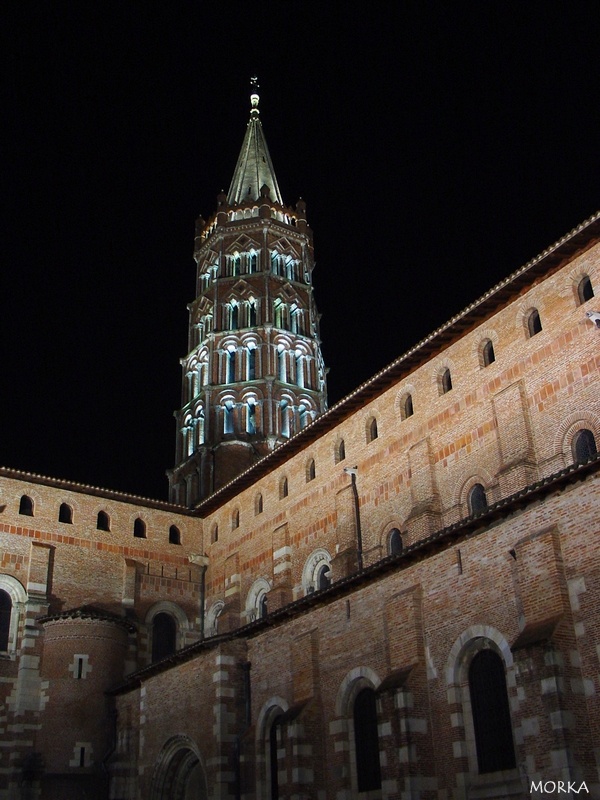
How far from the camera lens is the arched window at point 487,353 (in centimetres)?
2597

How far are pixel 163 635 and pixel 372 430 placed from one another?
502 inches

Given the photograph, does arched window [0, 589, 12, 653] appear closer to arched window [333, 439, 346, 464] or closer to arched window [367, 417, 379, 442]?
arched window [333, 439, 346, 464]

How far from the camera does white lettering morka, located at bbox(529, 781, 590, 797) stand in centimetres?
1572

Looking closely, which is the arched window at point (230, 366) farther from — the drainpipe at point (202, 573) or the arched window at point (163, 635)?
the arched window at point (163, 635)

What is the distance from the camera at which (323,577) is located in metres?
30.8

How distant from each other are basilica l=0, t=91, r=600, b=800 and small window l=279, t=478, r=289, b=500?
82mm

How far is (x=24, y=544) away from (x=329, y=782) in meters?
16.2

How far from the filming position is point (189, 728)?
2652 centimetres

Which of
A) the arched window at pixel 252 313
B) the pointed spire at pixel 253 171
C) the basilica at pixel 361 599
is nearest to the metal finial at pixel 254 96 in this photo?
the pointed spire at pixel 253 171

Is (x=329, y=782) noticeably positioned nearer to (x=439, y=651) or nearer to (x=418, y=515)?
(x=439, y=651)

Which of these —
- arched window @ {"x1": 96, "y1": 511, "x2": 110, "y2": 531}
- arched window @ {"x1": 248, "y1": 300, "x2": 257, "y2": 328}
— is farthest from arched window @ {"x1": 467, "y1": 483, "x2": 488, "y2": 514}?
arched window @ {"x1": 248, "y1": 300, "x2": 257, "y2": 328}

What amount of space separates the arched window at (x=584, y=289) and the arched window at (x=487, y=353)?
3.16 m

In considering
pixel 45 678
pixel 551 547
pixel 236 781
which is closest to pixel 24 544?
pixel 45 678

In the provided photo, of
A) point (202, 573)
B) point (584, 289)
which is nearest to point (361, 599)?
point (584, 289)
